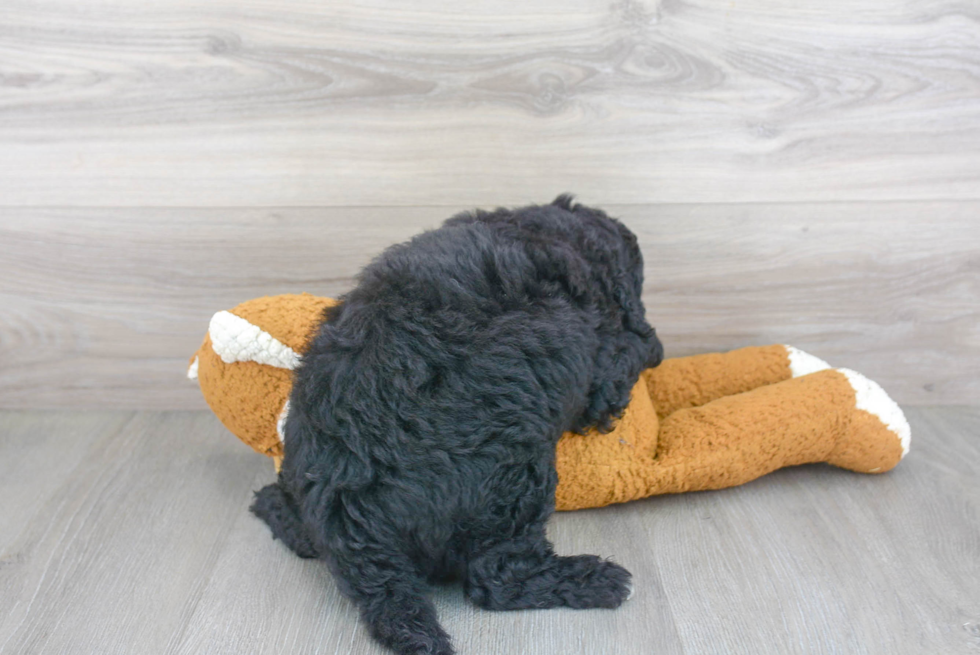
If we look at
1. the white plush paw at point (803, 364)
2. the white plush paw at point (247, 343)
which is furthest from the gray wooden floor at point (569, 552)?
the white plush paw at point (247, 343)

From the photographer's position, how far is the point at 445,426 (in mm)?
958

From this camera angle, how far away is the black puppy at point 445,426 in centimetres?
95

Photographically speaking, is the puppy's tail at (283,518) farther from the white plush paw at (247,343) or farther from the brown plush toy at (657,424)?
the white plush paw at (247,343)

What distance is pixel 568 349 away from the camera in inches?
40.1

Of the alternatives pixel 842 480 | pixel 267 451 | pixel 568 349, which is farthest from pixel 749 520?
pixel 267 451

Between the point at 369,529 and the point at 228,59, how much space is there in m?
1.00

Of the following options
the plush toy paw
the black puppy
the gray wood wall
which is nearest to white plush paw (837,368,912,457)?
A: the plush toy paw

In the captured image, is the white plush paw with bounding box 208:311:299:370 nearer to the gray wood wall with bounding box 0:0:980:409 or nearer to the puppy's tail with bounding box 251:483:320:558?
the puppy's tail with bounding box 251:483:320:558

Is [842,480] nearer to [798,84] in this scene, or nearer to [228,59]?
[798,84]

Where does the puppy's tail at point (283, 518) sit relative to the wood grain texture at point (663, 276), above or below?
below

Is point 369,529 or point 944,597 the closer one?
→ point 369,529

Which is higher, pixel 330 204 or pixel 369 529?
pixel 330 204

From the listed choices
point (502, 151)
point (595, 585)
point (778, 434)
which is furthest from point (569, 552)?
point (502, 151)

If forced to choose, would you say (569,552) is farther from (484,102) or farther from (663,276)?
(484,102)
